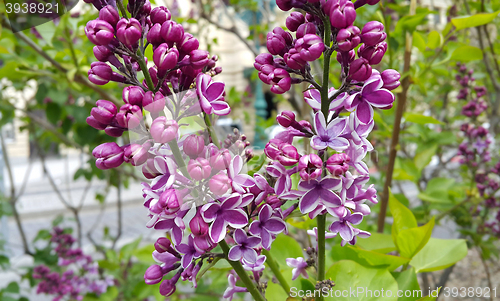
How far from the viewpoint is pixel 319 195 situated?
311mm

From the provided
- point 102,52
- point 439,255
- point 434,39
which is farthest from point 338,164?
point 434,39

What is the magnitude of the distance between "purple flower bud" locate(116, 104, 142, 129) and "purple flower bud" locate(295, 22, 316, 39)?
163mm

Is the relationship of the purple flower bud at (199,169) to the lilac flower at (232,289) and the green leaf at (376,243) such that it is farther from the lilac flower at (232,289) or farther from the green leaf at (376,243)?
the green leaf at (376,243)

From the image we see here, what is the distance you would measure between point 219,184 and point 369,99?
15 centimetres

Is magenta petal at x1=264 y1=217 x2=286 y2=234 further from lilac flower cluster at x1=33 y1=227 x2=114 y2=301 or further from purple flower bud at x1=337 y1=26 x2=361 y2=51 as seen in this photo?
lilac flower cluster at x1=33 y1=227 x2=114 y2=301

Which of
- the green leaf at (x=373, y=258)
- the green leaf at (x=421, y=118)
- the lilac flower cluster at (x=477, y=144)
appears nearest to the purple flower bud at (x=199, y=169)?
the green leaf at (x=373, y=258)

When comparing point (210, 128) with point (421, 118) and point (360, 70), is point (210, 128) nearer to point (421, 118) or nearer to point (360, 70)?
point (360, 70)

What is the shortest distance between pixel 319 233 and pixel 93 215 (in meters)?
5.64

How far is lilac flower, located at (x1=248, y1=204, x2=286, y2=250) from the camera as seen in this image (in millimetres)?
321

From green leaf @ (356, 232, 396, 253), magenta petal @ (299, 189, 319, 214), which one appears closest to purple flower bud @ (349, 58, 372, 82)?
magenta petal @ (299, 189, 319, 214)

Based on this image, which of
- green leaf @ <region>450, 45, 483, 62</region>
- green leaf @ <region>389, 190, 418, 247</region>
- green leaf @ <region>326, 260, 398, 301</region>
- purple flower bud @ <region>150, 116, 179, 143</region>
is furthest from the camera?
green leaf @ <region>450, 45, 483, 62</region>

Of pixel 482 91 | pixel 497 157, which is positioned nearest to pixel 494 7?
pixel 482 91

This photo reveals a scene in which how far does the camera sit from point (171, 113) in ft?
1.05

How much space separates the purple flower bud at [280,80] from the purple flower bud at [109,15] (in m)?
0.15
